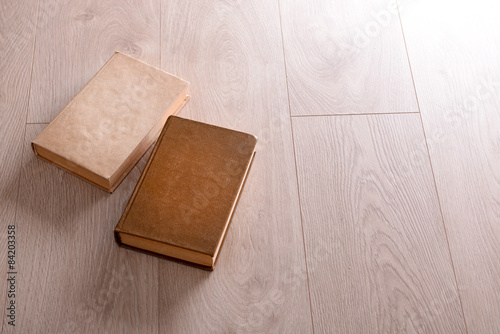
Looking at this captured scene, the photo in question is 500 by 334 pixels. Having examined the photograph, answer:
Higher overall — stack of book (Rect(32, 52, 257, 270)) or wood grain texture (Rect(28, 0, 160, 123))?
wood grain texture (Rect(28, 0, 160, 123))

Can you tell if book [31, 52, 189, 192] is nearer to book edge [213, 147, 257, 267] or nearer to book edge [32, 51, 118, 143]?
book edge [32, 51, 118, 143]

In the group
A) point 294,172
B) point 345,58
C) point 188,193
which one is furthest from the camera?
point 345,58

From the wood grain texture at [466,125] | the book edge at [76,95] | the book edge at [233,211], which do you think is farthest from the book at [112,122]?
the wood grain texture at [466,125]

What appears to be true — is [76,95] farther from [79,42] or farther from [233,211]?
[233,211]

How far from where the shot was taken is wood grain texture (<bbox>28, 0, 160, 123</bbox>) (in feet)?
2.90

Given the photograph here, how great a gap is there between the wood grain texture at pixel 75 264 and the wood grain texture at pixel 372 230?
29 centimetres

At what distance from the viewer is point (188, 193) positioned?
743 mm

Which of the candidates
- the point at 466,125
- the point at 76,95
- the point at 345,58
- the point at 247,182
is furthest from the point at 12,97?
the point at 466,125

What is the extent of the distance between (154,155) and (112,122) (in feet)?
0.33

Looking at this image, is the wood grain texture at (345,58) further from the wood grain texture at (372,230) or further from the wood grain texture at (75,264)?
the wood grain texture at (75,264)

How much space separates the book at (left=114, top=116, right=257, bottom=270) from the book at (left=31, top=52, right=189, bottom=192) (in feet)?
0.16

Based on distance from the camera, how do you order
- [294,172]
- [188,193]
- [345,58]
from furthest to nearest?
[345,58]
[294,172]
[188,193]

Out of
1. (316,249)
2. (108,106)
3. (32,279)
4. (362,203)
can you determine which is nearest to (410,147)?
(362,203)

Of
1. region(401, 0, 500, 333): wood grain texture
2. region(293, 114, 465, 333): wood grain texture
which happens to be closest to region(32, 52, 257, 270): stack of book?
region(293, 114, 465, 333): wood grain texture
